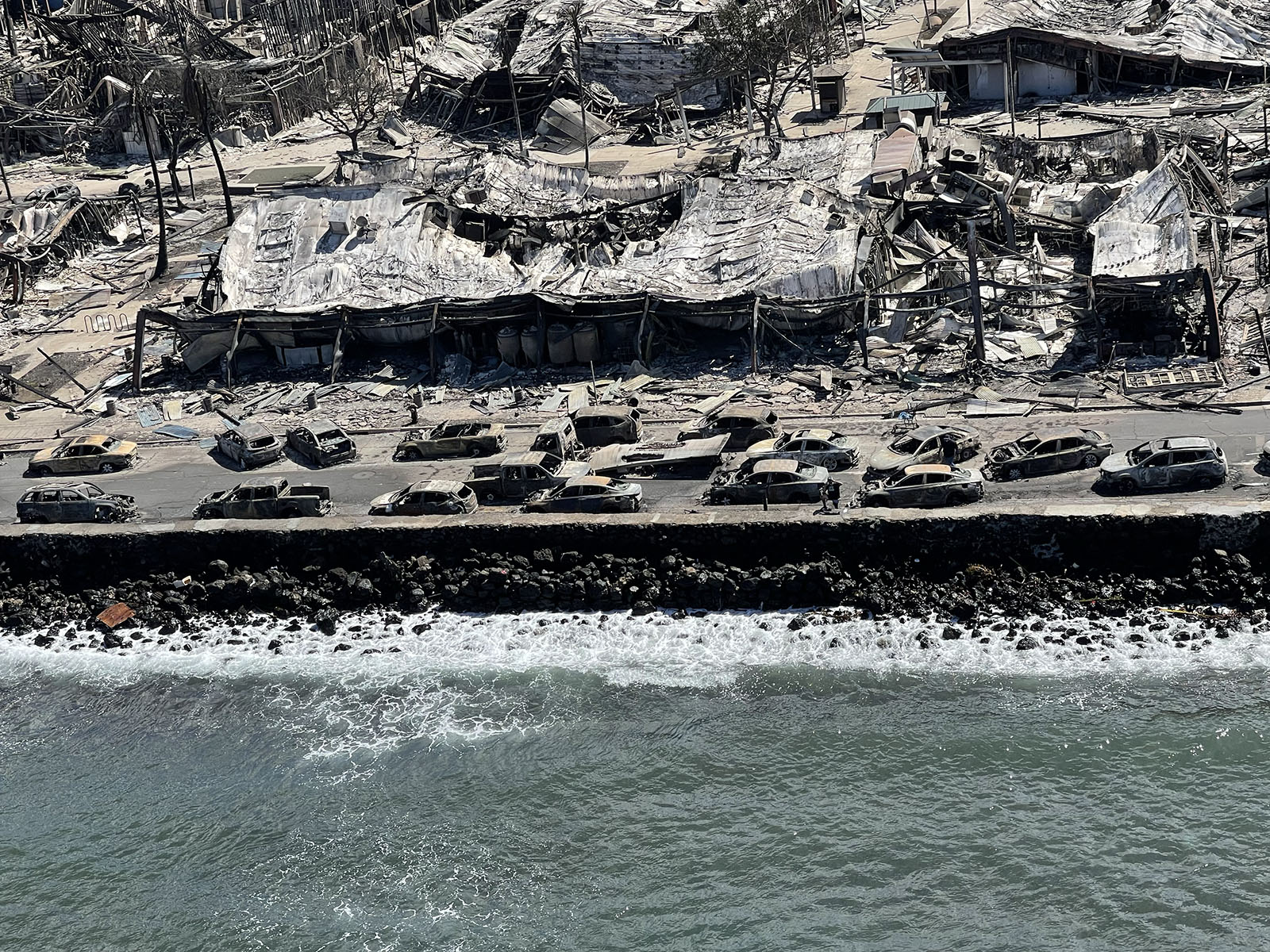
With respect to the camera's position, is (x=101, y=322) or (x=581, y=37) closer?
(x=101, y=322)

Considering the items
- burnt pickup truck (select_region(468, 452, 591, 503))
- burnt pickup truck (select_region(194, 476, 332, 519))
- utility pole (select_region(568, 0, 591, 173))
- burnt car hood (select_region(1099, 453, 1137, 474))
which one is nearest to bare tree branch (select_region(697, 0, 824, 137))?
utility pole (select_region(568, 0, 591, 173))

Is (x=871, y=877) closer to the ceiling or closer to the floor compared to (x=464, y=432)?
closer to the floor

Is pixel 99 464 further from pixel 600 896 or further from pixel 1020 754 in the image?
pixel 1020 754


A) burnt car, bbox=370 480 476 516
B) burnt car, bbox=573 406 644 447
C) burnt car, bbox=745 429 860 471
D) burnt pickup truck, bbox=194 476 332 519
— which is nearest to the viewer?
burnt car, bbox=745 429 860 471

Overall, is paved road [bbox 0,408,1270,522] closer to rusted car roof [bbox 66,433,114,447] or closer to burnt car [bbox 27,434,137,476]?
burnt car [bbox 27,434,137,476]

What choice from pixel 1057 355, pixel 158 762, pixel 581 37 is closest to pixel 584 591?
pixel 158 762

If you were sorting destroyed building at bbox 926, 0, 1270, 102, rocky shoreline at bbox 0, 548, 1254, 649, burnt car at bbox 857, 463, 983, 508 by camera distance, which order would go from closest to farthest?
rocky shoreline at bbox 0, 548, 1254, 649 → burnt car at bbox 857, 463, 983, 508 → destroyed building at bbox 926, 0, 1270, 102

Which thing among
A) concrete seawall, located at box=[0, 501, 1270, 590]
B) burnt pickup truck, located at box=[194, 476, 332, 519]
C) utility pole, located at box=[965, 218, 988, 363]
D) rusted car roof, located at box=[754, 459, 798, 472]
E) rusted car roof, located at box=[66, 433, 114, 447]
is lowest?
concrete seawall, located at box=[0, 501, 1270, 590]
